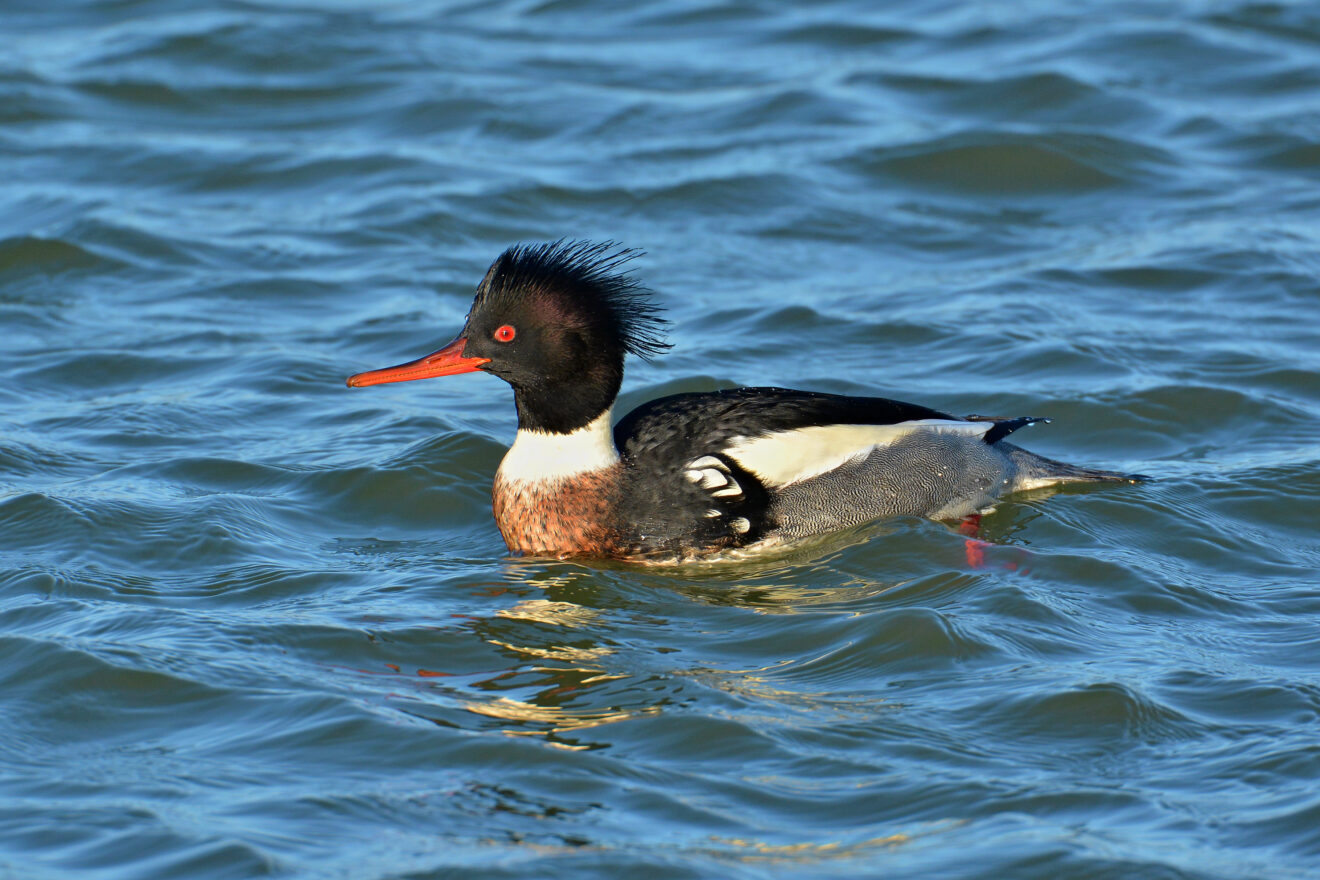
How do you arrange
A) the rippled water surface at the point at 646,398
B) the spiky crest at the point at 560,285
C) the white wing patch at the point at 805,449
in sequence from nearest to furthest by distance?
1. the rippled water surface at the point at 646,398
2. the spiky crest at the point at 560,285
3. the white wing patch at the point at 805,449

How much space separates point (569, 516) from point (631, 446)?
46 cm

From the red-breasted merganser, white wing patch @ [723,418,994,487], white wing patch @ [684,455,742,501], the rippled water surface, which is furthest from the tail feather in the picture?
white wing patch @ [684,455,742,501]

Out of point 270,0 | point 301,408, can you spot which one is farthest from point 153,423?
point 270,0

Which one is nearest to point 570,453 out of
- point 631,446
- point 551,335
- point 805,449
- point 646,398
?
point 631,446

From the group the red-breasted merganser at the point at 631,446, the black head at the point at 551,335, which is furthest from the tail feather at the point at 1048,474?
the black head at the point at 551,335

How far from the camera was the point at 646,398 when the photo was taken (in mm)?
10094

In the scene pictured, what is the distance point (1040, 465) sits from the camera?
8.45 meters

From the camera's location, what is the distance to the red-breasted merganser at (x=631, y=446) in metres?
7.58

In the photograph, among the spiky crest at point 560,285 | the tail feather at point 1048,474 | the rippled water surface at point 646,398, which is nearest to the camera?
the rippled water surface at point 646,398

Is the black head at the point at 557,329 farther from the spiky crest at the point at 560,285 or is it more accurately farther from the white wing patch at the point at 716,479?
the white wing patch at the point at 716,479

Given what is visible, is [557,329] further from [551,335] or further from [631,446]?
[631,446]

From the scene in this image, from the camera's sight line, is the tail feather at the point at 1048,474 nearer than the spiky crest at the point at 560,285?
No

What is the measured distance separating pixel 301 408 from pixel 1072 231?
628 centimetres

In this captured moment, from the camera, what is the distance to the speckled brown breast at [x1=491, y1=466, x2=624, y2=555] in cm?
763
